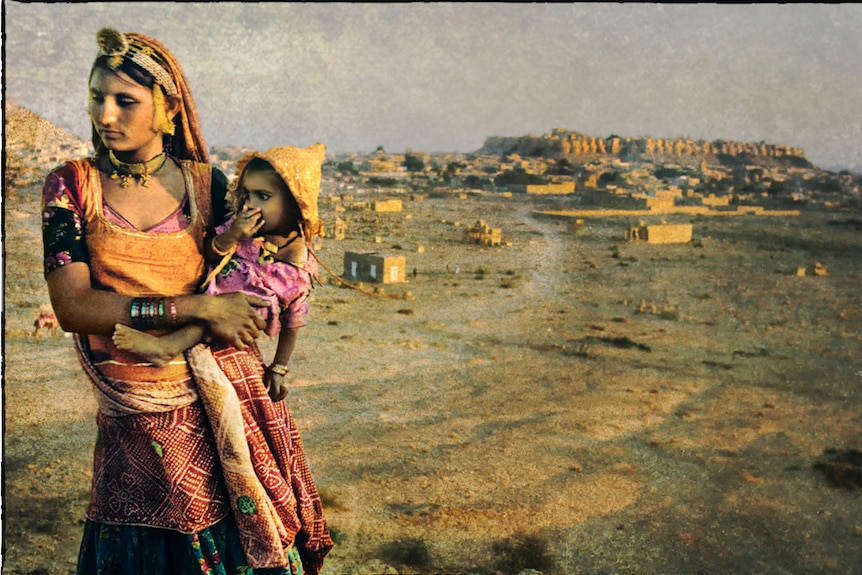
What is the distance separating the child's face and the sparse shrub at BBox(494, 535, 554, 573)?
2846mm

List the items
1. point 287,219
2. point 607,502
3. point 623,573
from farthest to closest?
point 607,502, point 623,573, point 287,219

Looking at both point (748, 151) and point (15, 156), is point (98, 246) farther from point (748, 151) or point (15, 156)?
point (748, 151)

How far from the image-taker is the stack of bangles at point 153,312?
266cm

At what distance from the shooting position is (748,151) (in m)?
6.16

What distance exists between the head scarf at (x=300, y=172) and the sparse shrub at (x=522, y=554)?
109 inches

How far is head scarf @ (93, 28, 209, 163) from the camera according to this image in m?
2.72

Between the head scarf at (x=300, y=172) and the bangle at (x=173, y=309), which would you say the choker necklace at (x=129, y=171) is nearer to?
the head scarf at (x=300, y=172)

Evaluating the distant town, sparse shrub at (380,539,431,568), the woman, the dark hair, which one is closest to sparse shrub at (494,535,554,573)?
sparse shrub at (380,539,431,568)

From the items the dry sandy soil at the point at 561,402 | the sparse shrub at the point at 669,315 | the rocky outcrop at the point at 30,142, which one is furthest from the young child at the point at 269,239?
the sparse shrub at the point at 669,315

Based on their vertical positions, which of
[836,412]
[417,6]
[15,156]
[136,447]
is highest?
[417,6]

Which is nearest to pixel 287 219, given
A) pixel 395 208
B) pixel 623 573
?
pixel 395 208

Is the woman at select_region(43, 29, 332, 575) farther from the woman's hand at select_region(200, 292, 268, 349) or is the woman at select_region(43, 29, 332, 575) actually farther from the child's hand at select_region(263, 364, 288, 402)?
the child's hand at select_region(263, 364, 288, 402)

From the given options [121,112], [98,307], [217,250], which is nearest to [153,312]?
[98,307]

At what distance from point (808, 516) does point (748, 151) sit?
260 cm
